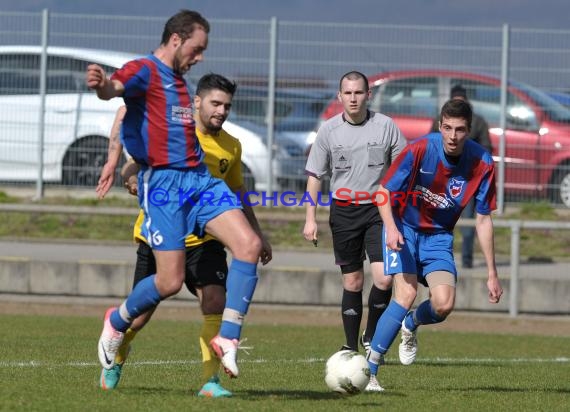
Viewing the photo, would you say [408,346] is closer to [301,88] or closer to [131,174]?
[131,174]

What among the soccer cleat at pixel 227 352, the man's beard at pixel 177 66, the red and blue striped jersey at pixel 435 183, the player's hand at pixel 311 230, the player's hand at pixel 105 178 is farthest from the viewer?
the player's hand at pixel 311 230

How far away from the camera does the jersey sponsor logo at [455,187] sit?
29.6 feet

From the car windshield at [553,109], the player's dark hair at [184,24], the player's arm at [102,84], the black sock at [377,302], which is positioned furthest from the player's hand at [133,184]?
the car windshield at [553,109]

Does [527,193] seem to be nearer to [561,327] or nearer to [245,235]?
[561,327]

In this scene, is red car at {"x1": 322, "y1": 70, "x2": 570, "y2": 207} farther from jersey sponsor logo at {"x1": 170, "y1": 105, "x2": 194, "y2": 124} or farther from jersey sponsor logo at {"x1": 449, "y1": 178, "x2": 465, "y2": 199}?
jersey sponsor logo at {"x1": 170, "y1": 105, "x2": 194, "y2": 124}

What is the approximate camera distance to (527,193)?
60.9 ft

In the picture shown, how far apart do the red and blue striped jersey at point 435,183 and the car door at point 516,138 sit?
31.3 feet

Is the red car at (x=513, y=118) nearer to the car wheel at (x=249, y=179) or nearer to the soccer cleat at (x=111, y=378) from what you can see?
the car wheel at (x=249, y=179)

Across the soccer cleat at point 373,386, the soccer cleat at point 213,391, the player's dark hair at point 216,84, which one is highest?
the player's dark hair at point 216,84

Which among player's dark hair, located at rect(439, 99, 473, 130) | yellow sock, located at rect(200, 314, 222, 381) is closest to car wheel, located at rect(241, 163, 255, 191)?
player's dark hair, located at rect(439, 99, 473, 130)

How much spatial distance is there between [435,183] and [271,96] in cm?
1014

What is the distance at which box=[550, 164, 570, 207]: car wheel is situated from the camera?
18422 mm

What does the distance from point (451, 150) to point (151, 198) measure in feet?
7.47

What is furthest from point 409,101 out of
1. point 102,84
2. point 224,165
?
point 102,84
